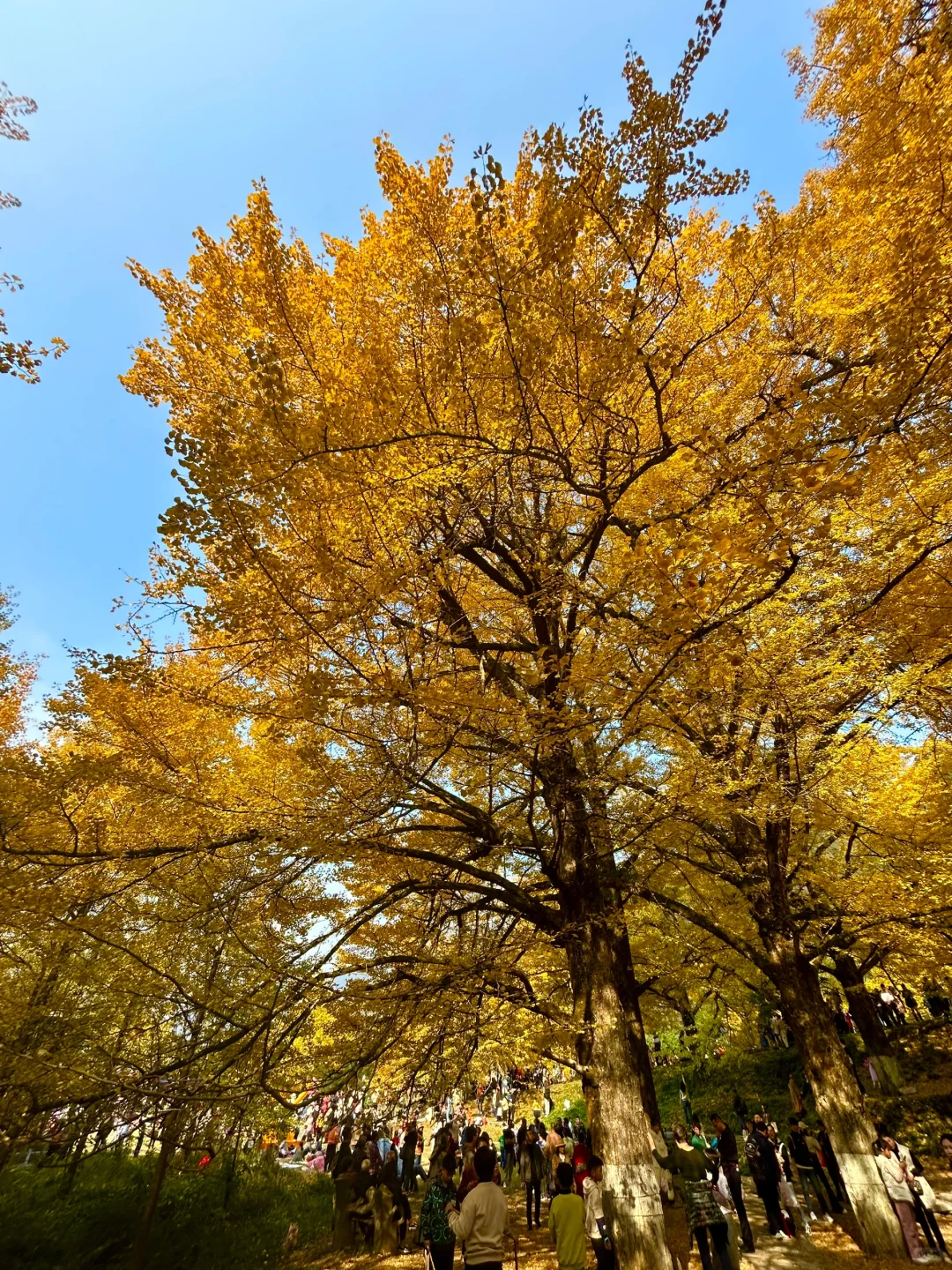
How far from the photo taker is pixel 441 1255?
5137 millimetres

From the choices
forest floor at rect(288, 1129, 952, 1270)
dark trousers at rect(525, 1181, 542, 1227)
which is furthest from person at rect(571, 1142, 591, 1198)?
dark trousers at rect(525, 1181, 542, 1227)

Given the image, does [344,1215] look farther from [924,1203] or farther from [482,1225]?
[924,1203]

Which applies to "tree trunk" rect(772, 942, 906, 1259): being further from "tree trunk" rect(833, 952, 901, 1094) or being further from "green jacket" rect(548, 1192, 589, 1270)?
"tree trunk" rect(833, 952, 901, 1094)

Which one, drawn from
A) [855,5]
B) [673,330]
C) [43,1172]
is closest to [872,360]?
[673,330]

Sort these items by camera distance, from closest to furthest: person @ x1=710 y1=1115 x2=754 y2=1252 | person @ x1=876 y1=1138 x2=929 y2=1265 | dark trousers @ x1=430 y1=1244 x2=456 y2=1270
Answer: dark trousers @ x1=430 y1=1244 x2=456 y2=1270 < person @ x1=876 y1=1138 x2=929 y2=1265 < person @ x1=710 y1=1115 x2=754 y2=1252

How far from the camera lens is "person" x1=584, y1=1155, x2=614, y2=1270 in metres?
4.66

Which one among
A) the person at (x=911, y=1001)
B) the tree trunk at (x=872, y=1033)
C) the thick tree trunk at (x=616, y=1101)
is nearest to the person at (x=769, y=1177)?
the tree trunk at (x=872, y=1033)

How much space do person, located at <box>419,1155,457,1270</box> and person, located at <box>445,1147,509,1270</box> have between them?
63.4 inches

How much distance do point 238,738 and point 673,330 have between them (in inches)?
246

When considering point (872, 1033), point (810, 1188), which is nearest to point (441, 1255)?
point (810, 1188)

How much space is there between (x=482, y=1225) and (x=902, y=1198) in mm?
4504

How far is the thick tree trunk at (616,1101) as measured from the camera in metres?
4.01

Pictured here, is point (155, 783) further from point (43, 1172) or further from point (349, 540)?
point (43, 1172)

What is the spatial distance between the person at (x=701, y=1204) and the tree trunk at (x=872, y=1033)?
591cm
